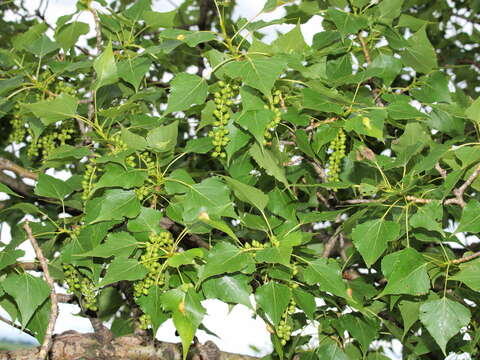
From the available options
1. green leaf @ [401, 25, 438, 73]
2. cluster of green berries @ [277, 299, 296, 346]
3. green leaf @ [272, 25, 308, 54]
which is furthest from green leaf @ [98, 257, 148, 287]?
green leaf @ [401, 25, 438, 73]

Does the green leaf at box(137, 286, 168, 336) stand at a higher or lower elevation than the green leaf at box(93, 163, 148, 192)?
lower

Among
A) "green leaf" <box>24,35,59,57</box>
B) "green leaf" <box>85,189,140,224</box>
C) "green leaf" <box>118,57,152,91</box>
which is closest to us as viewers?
"green leaf" <box>85,189,140,224</box>

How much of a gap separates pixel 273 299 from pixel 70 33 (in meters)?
1.08

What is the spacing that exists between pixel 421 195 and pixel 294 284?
1.30 feet

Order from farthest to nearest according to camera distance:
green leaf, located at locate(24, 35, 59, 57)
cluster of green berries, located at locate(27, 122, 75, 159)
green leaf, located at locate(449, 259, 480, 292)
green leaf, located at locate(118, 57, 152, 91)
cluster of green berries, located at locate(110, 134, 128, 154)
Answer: cluster of green berries, located at locate(27, 122, 75, 159) < green leaf, located at locate(24, 35, 59, 57) < green leaf, located at locate(118, 57, 152, 91) < cluster of green berries, located at locate(110, 134, 128, 154) < green leaf, located at locate(449, 259, 480, 292)

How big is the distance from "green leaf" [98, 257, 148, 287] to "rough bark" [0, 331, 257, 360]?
559 mm

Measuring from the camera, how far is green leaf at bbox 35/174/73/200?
1747mm

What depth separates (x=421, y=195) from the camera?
1571mm

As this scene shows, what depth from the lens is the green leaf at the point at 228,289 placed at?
56.0 inches

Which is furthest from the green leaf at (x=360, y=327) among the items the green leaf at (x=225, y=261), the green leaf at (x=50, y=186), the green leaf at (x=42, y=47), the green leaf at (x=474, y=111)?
the green leaf at (x=42, y=47)

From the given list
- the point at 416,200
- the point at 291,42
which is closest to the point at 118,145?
the point at 291,42

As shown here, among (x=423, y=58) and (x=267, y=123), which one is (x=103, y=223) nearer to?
(x=267, y=123)

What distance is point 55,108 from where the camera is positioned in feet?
4.96

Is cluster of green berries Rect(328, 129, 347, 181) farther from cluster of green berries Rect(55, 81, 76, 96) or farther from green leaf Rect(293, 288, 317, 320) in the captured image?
cluster of green berries Rect(55, 81, 76, 96)
